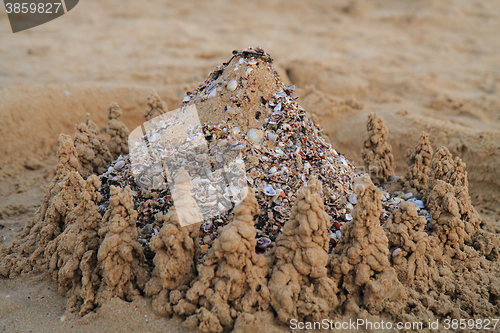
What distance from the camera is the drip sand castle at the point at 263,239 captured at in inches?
88.0

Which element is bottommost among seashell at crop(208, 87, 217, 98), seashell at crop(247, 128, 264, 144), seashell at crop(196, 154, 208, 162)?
seashell at crop(196, 154, 208, 162)

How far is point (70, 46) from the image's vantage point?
8.15 metres

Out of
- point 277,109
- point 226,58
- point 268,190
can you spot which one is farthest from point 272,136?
point 226,58

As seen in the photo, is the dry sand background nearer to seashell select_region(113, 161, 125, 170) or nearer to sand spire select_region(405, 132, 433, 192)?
sand spire select_region(405, 132, 433, 192)

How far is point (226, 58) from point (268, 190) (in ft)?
18.8

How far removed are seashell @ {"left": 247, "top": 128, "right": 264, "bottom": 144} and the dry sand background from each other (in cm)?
154

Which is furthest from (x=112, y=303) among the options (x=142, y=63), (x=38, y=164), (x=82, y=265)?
(x=142, y=63)

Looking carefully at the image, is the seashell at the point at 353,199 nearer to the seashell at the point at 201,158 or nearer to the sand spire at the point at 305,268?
the sand spire at the point at 305,268

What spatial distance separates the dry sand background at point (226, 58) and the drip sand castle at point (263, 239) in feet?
0.89

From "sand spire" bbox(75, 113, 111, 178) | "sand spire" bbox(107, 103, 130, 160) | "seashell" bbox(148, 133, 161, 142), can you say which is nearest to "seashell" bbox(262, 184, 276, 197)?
"seashell" bbox(148, 133, 161, 142)

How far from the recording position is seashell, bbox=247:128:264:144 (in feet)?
10.1

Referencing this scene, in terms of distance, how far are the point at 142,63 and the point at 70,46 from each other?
2.08 meters

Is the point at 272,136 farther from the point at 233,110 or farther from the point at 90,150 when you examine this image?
the point at 90,150

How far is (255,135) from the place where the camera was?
307 centimetres
